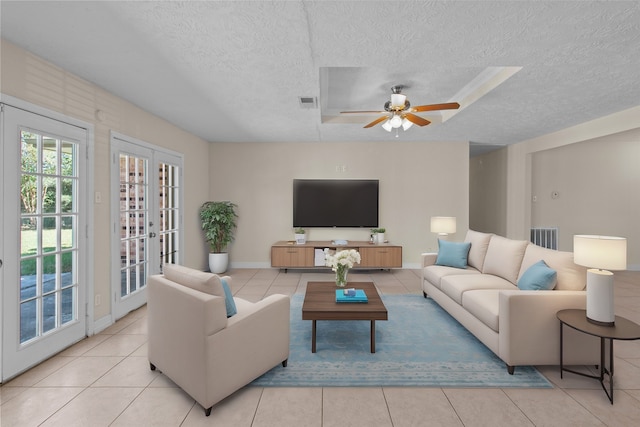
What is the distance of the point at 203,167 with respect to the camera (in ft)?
19.3

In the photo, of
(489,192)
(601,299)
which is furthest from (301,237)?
(489,192)

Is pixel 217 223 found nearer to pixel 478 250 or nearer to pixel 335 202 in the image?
pixel 335 202

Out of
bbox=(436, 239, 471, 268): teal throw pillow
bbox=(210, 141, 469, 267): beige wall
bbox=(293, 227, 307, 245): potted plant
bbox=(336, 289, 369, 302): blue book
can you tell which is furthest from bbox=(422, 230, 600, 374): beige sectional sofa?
bbox=(293, 227, 307, 245): potted plant

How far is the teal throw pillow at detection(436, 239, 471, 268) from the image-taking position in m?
3.97

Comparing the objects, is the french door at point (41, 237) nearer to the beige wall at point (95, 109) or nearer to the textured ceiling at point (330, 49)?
the beige wall at point (95, 109)

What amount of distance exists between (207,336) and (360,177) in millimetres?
4757

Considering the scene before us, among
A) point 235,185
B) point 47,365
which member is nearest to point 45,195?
point 47,365

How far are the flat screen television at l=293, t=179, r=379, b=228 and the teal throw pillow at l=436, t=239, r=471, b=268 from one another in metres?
2.05

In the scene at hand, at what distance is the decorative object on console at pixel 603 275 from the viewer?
2129 millimetres

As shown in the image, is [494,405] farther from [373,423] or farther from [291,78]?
[291,78]

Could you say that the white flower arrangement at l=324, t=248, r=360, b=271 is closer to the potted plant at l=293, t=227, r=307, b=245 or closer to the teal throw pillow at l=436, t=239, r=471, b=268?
the teal throw pillow at l=436, t=239, r=471, b=268

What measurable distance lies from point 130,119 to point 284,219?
3.20 metres

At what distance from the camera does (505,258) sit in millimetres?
3406

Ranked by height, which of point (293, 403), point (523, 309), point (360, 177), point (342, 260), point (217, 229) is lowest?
point (293, 403)
